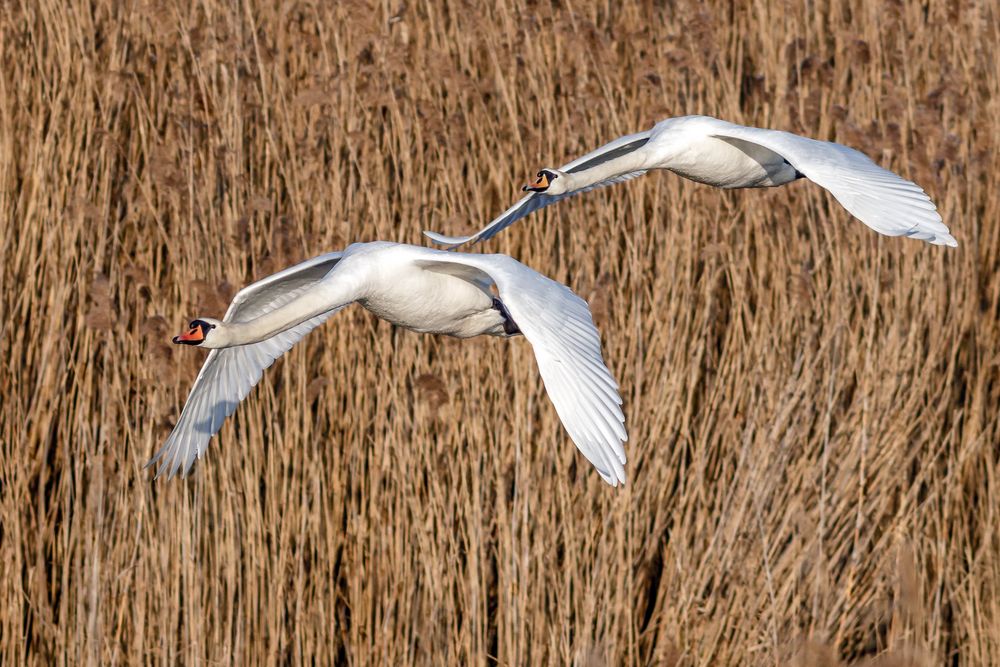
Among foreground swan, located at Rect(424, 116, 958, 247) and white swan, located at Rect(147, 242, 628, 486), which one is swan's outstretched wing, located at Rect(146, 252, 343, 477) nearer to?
white swan, located at Rect(147, 242, 628, 486)

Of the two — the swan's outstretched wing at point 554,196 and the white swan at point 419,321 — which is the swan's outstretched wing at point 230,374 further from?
the swan's outstretched wing at point 554,196

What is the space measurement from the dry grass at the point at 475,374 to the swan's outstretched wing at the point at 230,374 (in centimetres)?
10

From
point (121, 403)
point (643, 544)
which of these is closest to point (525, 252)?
point (643, 544)

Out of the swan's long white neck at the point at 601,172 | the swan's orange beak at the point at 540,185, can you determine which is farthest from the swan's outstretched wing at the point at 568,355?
the swan's long white neck at the point at 601,172

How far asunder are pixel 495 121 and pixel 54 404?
5.17ft

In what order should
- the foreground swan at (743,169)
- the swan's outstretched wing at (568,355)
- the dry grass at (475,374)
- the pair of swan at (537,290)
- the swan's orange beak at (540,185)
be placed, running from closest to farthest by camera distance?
the swan's outstretched wing at (568,355)
the pair of swan at (537,290)
the foreground swan at (743,169)
the swan's orange beak at (540,185)
the dry grass at (475,374)

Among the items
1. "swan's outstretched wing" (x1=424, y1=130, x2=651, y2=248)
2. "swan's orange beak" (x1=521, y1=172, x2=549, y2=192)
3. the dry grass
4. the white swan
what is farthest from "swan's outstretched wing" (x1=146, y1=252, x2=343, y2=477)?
"swan's orange beak" (x1=521, y1=172, x2=549, y2=192)

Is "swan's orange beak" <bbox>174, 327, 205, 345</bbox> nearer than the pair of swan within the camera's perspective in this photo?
No

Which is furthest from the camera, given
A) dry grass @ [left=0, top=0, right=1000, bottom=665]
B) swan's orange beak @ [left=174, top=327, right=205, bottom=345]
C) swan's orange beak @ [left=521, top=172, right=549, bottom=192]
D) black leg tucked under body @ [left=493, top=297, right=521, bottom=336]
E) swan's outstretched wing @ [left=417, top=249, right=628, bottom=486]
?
dry grass @ [left=0, top=0, right=1000, bottom=665]

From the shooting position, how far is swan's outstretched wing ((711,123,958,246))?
314 cm

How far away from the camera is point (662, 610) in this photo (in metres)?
4.14

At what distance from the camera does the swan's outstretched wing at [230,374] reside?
3.63 m

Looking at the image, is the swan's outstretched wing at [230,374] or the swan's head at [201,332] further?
the swan's outstretched wing at [230,374]

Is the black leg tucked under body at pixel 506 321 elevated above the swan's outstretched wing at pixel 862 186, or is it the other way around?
the swan's outstretched wing at pixel 862 186
